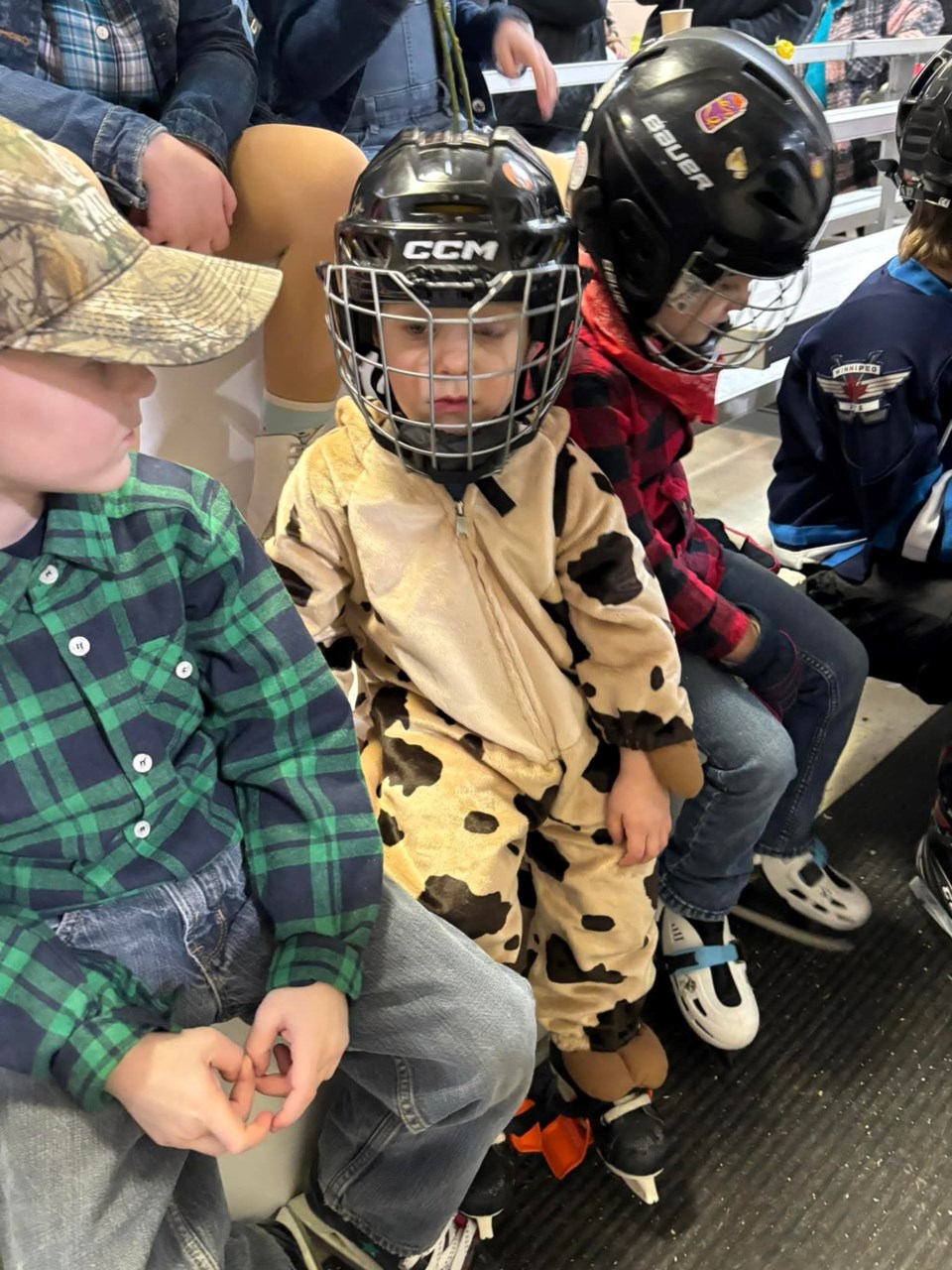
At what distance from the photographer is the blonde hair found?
1444 mm

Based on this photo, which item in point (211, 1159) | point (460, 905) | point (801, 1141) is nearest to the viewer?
point (211, 1159)

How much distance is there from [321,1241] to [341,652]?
2.05 ft

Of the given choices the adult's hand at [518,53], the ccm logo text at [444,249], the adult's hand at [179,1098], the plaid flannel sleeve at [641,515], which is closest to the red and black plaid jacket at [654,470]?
the plaid flannel sleeve at [641,515]

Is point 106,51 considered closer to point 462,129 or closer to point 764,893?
point 462,129

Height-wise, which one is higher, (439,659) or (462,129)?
(462,129)

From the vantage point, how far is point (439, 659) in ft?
3.29

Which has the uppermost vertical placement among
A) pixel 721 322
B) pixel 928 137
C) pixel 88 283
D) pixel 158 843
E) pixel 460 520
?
pixel 88 283

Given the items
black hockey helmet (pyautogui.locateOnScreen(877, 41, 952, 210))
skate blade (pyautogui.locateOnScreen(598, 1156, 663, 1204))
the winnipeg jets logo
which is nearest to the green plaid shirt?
skate blade (pyautogui.locateOnScreen(598, 1156, 663, 1204))

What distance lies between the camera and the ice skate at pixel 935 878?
1445 mm

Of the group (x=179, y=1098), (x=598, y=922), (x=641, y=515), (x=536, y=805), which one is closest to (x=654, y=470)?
(x=641, y=515)

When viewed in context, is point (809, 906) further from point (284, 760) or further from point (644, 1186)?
point (284, 760)

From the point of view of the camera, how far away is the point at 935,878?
4.81 ft

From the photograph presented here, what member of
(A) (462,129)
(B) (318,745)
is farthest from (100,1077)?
(A) (462,129)

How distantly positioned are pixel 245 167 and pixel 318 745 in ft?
2.45
